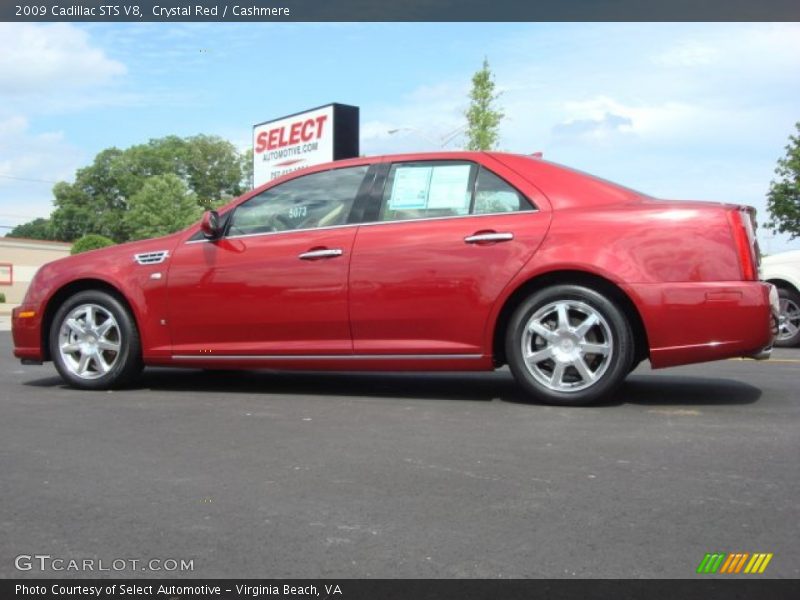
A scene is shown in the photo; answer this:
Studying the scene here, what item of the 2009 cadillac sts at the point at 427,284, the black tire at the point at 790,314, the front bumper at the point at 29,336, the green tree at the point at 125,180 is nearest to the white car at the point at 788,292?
the black tire at the point at 790,314

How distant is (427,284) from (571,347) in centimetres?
91

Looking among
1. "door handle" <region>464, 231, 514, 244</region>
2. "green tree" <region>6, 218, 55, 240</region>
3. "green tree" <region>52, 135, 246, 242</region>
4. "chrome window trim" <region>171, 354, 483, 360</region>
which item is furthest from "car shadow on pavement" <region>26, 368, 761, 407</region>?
"green tree" <region>6, 218, 55, 240</region>

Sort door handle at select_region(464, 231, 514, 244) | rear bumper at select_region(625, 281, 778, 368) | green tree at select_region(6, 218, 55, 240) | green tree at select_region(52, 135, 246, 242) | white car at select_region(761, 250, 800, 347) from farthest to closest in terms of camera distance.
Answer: green tree at select_region(6, 218, 55, 240) → green tree at select_region(52, 135, 246, 242) → white car at select_region(761, 250, 800, 347) → door handle at select_region(464, 231, 514, 244) → rear bumper at select_region(625, 281, 778, 368)

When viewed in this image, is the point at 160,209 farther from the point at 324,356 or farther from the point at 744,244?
the point at 744,244

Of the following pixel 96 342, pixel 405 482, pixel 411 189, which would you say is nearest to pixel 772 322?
pixel 411 189

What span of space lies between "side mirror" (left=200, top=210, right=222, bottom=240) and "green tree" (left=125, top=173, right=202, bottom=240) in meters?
61.2

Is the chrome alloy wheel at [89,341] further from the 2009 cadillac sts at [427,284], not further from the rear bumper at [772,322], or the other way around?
the rear bumper at [772,322]

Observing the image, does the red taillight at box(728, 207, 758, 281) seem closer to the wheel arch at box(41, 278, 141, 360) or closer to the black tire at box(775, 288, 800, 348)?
the wheel arch at box(41, 278, 141, 360)

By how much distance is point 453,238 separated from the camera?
4.82 metres

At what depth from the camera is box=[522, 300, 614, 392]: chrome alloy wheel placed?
4555mm

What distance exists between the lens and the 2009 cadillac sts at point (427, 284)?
4461mm

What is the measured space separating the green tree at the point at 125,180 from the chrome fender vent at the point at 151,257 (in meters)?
74.7

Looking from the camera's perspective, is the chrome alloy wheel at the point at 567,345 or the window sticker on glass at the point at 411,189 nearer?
the chrome alloy wheel at the point at 567,345

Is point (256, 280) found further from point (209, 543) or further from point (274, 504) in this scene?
point (209, 543)
